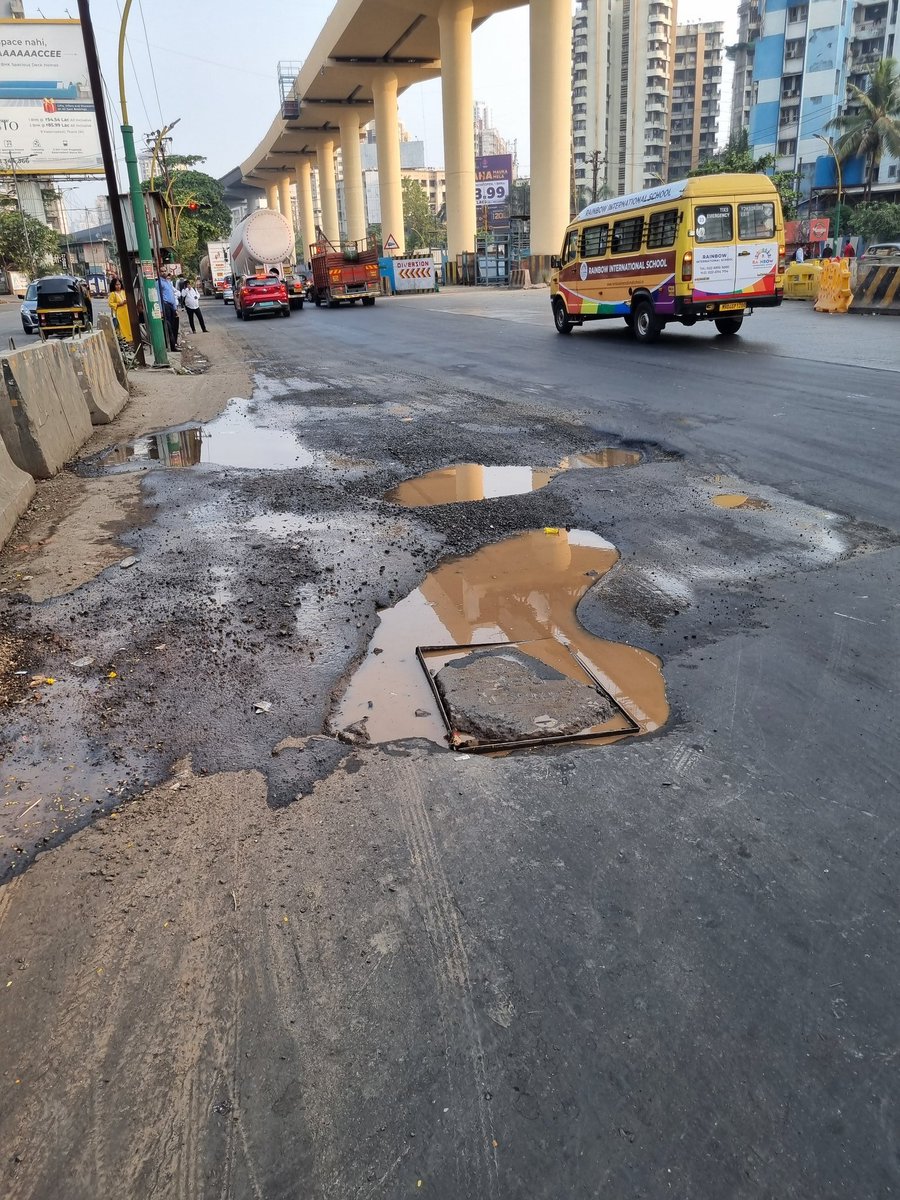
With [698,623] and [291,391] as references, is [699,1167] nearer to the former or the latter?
[698,623]

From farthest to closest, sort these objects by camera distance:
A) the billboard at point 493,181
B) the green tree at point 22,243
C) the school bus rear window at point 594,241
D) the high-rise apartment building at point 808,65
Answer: the high-rise apartment building at point 808,65, the billboard at point 493,181, the green tree at point 22,243, the school bus rear window at point 594,241

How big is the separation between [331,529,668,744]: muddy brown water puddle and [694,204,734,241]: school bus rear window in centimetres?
1272

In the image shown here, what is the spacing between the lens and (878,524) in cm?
579

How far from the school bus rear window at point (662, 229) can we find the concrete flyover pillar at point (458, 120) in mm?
31285

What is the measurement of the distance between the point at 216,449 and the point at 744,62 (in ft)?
383

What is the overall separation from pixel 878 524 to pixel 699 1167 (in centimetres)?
497

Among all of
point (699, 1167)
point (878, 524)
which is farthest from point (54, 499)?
point (699, 1167)

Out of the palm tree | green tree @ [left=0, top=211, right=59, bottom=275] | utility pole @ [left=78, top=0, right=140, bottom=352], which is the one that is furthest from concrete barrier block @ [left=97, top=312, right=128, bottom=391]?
the palm tree

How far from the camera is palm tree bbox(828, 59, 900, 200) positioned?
199 feet

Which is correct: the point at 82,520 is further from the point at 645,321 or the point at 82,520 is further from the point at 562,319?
the point at 562,319

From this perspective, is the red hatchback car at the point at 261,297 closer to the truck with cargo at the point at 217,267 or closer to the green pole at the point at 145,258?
the green pole at the point at 145,258

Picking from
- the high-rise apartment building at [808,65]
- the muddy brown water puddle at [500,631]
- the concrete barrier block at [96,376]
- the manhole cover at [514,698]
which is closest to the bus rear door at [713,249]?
the concrete barrier block at [96,376]

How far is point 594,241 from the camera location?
19109mm

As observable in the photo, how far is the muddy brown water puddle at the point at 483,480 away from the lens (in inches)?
280
